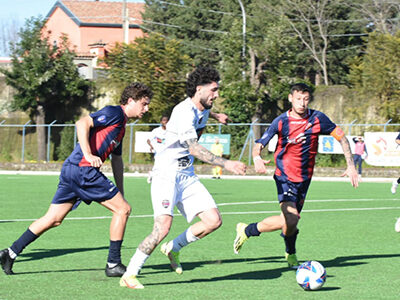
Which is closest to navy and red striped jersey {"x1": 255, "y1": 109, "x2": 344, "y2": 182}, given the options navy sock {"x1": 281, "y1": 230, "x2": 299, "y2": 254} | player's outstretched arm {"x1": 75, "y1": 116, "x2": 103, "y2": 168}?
navy sock {"x1": 281, "y1": 230, "x2": 299, "y2": 254}

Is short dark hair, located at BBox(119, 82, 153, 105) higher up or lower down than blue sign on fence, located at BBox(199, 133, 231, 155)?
higher up

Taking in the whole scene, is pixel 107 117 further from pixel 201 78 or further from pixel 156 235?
pixel 156 235

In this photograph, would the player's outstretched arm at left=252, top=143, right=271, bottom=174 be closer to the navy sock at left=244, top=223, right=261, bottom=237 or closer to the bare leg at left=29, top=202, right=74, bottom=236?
the navy sock at left=244, top=223, right=261, bottom=237

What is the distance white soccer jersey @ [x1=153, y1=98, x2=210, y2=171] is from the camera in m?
6.72

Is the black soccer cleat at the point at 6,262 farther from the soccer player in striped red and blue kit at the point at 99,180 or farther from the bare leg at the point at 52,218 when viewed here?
the bare leg at the point at 52,218

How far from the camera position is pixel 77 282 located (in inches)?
273

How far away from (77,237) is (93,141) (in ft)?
11.5

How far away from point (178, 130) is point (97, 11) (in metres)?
77.0

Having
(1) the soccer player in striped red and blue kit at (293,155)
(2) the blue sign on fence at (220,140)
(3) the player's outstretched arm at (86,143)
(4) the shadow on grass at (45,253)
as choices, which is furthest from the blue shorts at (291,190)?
(2) the blue sign on fence at (220,140)

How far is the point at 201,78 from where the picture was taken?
696 centimetres

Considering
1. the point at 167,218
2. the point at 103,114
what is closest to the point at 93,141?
the point at 103,114

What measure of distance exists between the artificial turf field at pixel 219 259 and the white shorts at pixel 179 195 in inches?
27.3

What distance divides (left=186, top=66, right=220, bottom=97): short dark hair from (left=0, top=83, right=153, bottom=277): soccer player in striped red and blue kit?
0.50 meters

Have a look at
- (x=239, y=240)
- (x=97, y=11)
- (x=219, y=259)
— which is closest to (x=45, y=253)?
(x=219, y=259)
